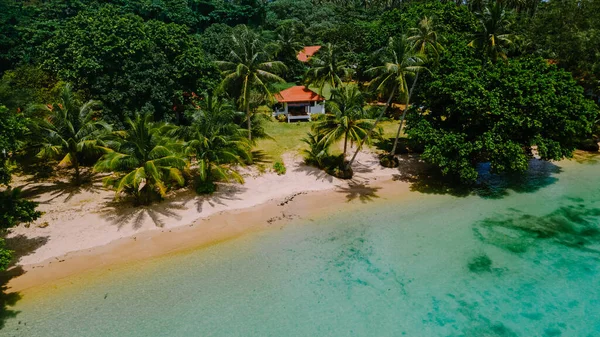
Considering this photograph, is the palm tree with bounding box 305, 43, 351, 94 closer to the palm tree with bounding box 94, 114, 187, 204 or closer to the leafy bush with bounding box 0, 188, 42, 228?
the palm tree with bounding box 94, 114, 187, 204

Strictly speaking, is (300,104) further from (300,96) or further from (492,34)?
(492,34)

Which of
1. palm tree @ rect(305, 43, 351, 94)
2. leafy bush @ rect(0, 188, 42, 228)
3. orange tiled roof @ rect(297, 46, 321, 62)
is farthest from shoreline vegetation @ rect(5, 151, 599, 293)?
orange tiled roof @ rect(297, 46, 321, 62)

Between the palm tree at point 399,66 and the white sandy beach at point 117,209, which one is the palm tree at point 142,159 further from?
the palm tree at point 399,66

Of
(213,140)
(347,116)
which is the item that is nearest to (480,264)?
(347,116)

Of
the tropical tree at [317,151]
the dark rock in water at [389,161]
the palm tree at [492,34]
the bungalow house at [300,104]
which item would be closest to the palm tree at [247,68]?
the tropical tree at [317,151]

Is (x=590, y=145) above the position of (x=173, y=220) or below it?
above

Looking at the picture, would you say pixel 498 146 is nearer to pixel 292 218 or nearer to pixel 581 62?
pixel 292 218
